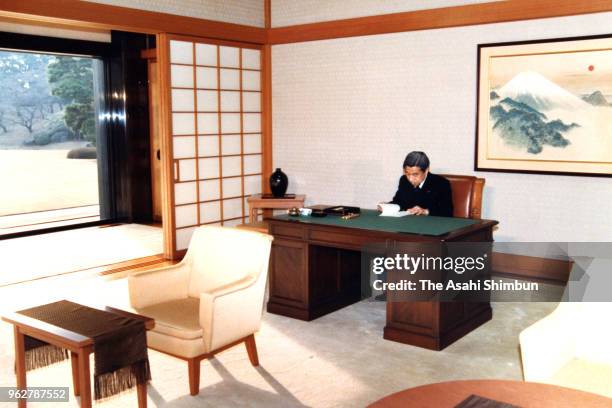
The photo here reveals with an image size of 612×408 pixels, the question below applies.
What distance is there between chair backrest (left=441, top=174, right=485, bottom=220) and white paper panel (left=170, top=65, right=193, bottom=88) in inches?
105

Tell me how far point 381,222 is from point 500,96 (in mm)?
1793

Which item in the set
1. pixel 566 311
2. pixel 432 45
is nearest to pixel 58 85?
pixel 432 45

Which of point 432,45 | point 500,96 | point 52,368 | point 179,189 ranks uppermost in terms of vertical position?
point 432,45

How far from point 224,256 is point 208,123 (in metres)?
2.91

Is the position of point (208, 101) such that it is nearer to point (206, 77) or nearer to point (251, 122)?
point (206, 77)

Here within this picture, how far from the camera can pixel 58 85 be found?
782 cm

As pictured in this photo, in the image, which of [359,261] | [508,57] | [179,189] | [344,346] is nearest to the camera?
[344,346]

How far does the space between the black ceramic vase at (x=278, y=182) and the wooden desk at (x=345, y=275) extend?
176cm

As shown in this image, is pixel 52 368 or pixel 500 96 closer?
pixel 52 368

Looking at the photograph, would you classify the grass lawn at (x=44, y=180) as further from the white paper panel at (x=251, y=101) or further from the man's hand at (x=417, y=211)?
the man's hand at (x=417, y=211)

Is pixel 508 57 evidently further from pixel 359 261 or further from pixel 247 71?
pixel 247 71

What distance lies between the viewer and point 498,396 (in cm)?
189

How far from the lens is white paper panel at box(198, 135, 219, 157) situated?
6.00 metres

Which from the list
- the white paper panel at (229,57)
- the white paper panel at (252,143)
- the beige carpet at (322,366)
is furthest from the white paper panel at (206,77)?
the beige carpet at (322,366)
